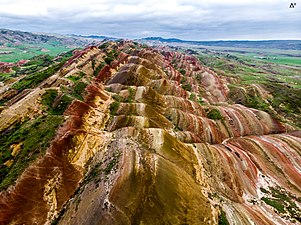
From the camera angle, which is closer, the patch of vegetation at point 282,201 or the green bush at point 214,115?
the patch of vegetation at point 282,201

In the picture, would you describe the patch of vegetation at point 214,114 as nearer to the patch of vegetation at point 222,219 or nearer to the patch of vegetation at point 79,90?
the patch of vegetation at point 79,90

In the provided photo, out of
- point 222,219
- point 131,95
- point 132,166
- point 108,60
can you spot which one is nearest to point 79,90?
point 131,95

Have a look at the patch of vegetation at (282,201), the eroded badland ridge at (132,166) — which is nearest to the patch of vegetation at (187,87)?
the eroded badland ridge at (132,166)

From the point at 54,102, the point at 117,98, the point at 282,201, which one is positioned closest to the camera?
the point at 282,201

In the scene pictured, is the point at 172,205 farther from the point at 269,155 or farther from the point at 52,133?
the point at 269,155

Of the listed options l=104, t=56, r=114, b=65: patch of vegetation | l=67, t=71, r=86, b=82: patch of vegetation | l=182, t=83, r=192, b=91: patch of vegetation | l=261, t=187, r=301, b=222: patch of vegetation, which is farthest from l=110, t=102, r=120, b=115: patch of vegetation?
l=182, t=83, r=192, b=91: patch of vegetation

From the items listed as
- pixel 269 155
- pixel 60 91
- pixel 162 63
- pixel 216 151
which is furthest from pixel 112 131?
pixel 162 63

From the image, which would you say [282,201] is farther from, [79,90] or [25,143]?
[79,90]

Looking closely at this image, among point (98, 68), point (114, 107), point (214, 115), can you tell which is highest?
point (114, 107)
